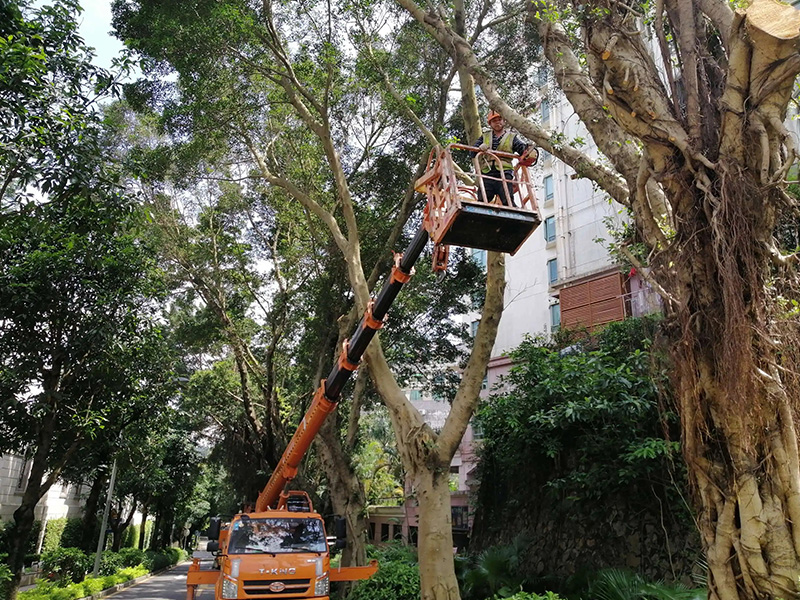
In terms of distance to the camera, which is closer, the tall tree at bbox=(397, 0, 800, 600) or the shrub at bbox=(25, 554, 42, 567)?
the tall tree at bbox=(397, 0, 800, 600)

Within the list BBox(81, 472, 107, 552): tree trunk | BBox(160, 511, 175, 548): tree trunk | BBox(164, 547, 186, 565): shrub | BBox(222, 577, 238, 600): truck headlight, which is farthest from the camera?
BBox(160, 511, 175, 548): tree trunk

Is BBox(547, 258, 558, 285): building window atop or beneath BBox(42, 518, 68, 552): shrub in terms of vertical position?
atop

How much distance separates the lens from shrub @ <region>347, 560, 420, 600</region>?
9.82m

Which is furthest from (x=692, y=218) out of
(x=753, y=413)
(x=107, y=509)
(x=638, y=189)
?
(x=107, y=509)

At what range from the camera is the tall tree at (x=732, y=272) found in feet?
13.1

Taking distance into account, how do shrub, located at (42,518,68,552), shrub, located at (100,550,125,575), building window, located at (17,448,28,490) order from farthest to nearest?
shrub, located at (42,518,68,552) < building window, located at (17,448,28,490) < shrub, located at (100,550,125,575)

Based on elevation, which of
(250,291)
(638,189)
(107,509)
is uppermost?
(250,291)

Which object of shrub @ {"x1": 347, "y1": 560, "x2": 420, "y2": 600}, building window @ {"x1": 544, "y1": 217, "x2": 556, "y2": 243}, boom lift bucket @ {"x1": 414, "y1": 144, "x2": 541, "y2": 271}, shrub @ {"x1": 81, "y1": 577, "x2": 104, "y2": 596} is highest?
building window @ {"x1": 544, "y1": 217, "x2": 556, "y2": 243}

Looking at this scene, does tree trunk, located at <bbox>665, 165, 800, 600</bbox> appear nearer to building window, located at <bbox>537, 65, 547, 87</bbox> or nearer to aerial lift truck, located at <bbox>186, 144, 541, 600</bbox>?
aerial lift truck, located at <bbox>186, 144, 541, 600</bbox>

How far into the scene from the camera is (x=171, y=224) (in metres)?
17.8

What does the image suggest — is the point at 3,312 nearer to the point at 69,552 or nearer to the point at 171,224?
the point at 171,224

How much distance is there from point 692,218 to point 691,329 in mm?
837

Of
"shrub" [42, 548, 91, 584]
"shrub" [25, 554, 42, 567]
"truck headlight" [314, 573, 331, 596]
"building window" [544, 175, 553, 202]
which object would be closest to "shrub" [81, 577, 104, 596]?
"shrub" [42, 548, 91, 584]

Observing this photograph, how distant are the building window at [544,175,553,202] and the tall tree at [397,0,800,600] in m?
21.0
